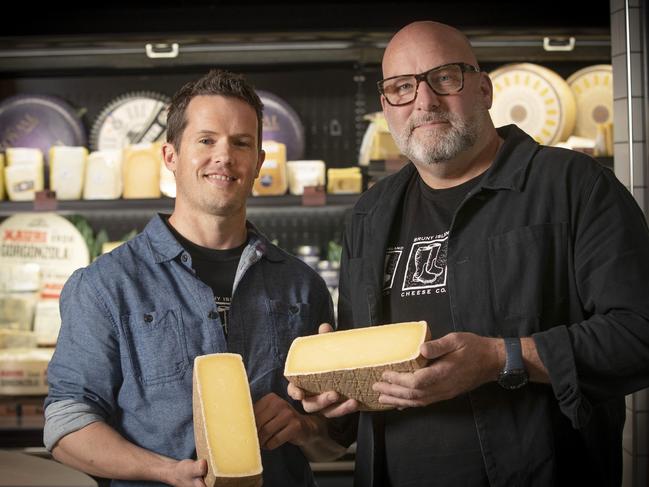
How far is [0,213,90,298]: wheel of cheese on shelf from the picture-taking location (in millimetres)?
3584

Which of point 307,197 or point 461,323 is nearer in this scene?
point 461,323

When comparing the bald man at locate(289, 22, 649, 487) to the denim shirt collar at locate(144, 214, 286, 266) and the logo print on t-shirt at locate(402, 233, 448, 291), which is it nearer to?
the logo print on t-shirt at locate(402, 233, 448, 291)

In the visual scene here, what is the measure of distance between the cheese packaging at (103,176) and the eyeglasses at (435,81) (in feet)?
6.27

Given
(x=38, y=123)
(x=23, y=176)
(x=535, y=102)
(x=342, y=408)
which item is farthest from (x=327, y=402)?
(x=38, y=123)

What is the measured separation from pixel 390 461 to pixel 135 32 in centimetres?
225

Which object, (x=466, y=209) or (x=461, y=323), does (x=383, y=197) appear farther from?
(x=461, y=323)

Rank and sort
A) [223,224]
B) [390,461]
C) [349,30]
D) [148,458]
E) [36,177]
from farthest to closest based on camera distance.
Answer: [36,177] → [349,30] → [223,224] → [390,461] → [148,458]

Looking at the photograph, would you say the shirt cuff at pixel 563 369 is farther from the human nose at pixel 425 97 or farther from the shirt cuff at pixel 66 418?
the shirt cuff at pixel 66 418

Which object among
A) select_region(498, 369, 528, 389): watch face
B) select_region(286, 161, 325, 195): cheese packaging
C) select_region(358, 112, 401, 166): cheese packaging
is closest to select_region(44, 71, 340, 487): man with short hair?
select_region(498, 369, 528, 389): watch face

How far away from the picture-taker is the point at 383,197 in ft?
6.96

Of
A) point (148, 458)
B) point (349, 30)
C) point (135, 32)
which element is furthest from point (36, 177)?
point (148, 458)

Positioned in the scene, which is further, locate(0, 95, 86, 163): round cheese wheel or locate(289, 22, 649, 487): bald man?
locate(0, 95, 86, 163): round cheese wheel

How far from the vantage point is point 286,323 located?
206 centimetres

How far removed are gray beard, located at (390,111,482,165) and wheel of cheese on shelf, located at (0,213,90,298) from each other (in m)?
2.13
